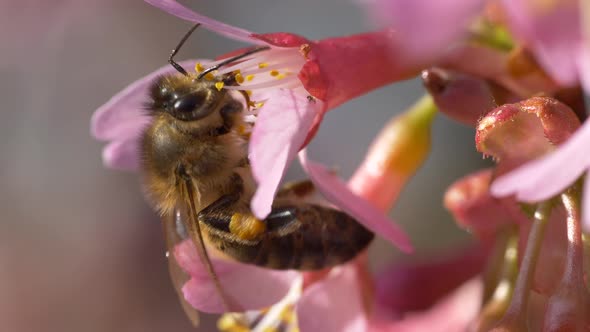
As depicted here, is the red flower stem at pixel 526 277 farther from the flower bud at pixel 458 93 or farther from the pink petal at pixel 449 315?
the pink petal at pixel 449 315

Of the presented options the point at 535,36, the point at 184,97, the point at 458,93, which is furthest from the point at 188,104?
the point at 535,36

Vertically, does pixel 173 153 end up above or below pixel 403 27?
below

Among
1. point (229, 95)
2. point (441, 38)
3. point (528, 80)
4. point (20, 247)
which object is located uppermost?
point (441, 38)

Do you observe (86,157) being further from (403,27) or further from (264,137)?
(403,27)

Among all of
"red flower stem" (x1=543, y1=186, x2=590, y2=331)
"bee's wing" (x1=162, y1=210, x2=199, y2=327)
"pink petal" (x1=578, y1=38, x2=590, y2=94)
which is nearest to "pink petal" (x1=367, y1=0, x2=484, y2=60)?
"pink petal" (x1=578, y1=38, x2=590, y2=94)

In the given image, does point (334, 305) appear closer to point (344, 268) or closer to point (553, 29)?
point (344, 268)

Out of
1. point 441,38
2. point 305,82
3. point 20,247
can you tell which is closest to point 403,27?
point 441,38
